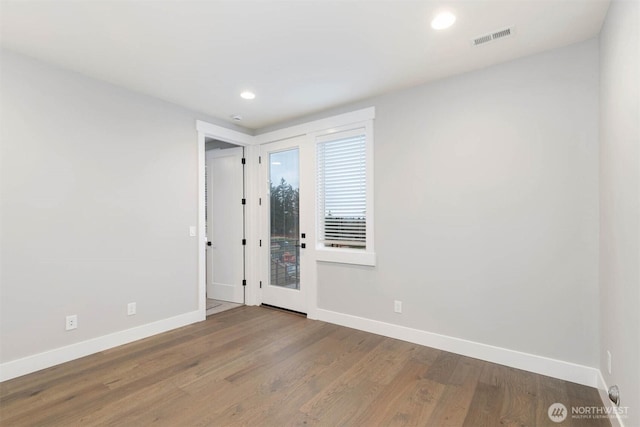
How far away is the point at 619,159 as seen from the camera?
5.69 feet

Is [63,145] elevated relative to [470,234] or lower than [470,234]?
elevated

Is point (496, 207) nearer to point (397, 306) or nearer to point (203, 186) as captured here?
point (397, 306)

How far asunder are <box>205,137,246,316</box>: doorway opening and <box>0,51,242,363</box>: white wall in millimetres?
894

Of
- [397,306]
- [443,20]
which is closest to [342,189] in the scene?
[397,306]

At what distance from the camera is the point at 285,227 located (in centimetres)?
441

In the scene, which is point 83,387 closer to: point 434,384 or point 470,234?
point 434,384

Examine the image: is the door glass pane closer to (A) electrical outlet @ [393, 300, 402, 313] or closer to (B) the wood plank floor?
(B) the wood plank floor

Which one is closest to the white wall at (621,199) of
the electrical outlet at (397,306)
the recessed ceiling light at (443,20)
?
the recessed ceiling light at (443,20)

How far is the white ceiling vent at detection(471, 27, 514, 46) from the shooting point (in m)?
2.25

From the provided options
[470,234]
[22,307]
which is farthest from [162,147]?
[470,234]

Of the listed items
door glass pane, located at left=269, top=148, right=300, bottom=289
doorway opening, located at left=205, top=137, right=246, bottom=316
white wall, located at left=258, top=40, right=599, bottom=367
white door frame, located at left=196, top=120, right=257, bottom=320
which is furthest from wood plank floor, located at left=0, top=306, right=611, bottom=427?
doorway opening, located at left=205, top=137, right=246, bottom=316

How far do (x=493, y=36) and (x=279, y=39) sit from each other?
5.36 ft

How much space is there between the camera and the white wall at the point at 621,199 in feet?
4.73

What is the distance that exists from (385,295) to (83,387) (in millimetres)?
2823
